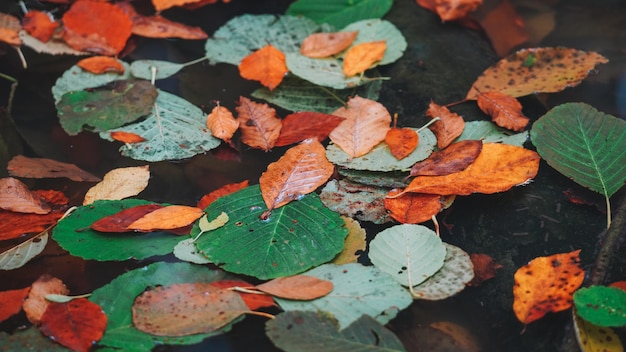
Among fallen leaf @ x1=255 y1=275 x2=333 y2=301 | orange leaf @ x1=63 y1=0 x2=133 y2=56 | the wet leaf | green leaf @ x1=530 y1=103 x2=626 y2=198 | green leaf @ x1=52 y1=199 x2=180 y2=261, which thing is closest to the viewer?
fallen leaf @ x1=255 y1=275 x2=333 y2=301

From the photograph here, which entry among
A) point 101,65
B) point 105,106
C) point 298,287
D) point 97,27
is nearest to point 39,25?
point 97,27

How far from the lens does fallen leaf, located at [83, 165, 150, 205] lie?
1767 millimetres

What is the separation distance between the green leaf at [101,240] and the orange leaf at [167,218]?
1.0 inches

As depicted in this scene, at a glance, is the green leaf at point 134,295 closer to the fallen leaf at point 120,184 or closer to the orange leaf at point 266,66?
the fallen leaf at point 120,184

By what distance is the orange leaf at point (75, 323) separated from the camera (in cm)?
137

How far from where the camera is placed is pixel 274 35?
7.80ft

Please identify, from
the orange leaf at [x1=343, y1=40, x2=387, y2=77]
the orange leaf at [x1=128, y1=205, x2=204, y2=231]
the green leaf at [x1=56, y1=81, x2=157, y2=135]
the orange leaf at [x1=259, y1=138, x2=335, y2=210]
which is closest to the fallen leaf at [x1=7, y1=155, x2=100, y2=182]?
the green leaf at [x1=56, y1=81, x2=157, y2=135]

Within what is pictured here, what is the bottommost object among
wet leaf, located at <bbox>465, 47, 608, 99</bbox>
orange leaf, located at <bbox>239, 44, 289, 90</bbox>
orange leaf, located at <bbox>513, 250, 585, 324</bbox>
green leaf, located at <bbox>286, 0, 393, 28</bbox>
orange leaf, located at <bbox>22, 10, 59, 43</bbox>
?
orange leaf, located at <bbox>513, 250, 585, 324</bbox>

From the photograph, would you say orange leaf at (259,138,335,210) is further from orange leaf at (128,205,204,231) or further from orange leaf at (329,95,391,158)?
orange leaf at (128,205,204,231)

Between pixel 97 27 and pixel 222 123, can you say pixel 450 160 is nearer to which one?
pixel 222 123

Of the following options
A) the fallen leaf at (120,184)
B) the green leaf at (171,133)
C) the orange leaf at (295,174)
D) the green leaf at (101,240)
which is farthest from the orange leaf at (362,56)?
the green leaf at (101,240)

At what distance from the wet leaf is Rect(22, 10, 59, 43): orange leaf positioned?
1.58 metres

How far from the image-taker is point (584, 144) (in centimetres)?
177

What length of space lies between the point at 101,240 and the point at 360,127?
2.68ft
